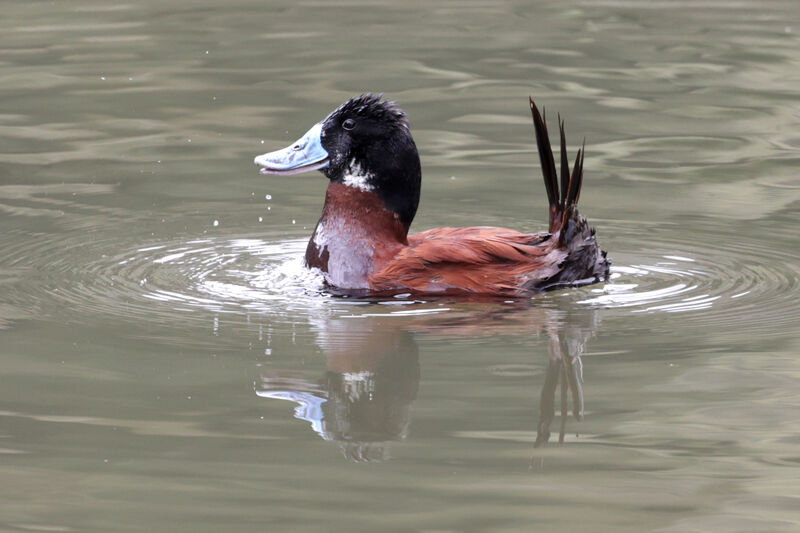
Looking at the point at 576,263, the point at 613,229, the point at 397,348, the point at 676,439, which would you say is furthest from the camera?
the point at 613,229

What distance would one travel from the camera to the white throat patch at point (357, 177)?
23.6 ft

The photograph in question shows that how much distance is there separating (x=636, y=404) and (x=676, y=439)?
37cm

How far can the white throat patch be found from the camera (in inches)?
284

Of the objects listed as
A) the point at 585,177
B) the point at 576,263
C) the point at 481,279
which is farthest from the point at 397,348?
the point at 585,177

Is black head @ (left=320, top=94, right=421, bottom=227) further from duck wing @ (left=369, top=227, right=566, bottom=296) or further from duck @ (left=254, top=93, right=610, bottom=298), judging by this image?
duck wing @ (left=369, top=227, right=566, bottom=296)

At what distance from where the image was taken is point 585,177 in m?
9.85

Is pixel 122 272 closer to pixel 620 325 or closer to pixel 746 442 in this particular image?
pixel 620 325

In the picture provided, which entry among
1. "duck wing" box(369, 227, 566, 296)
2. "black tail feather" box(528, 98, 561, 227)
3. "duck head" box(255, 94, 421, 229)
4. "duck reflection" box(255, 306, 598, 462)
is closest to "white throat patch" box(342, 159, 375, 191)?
"duck head" box(255, 94, 421, 229)

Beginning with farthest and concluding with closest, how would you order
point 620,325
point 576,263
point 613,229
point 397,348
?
point 613,229, point 576,263, point 620,325, point 397,348

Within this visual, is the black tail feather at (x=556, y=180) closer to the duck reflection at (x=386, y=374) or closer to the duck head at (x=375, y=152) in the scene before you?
the duck reflection at (x=386, y=374)

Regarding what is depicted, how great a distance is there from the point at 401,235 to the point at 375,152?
43cm

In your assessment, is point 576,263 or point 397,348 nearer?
point 397,348

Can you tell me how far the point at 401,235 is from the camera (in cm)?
714

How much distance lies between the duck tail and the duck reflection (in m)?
0.42
